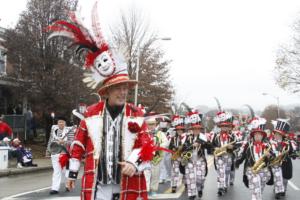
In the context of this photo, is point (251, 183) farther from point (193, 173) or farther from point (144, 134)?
point (144, 134)

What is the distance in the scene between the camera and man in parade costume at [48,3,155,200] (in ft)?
16.8

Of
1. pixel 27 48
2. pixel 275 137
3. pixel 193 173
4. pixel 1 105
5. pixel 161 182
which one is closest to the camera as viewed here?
pixel 193 173

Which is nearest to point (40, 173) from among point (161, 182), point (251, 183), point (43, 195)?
point (161, 182)

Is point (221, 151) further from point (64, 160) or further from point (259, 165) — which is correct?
point (64, 160)

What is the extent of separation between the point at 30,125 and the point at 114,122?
90.8 feet

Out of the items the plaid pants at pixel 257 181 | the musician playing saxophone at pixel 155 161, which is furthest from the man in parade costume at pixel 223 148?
the plaid pants at pixel 257 181

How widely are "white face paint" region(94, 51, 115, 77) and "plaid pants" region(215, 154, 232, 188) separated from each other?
26.8 ft

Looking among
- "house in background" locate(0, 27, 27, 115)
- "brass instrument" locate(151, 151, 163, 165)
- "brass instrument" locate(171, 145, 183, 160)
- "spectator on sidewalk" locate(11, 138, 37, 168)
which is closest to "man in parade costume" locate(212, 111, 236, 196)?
"brass instrument" locate(171, 145, 183, 160)

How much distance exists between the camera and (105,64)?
5.38m

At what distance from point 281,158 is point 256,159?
257 centimetres

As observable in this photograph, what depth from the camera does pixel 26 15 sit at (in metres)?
30.9

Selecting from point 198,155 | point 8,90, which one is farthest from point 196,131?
point 8,90

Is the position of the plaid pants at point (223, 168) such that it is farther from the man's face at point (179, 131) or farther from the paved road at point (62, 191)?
the man's face at point (179, 131)

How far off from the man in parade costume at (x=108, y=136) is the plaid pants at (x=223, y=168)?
26.3 ft
